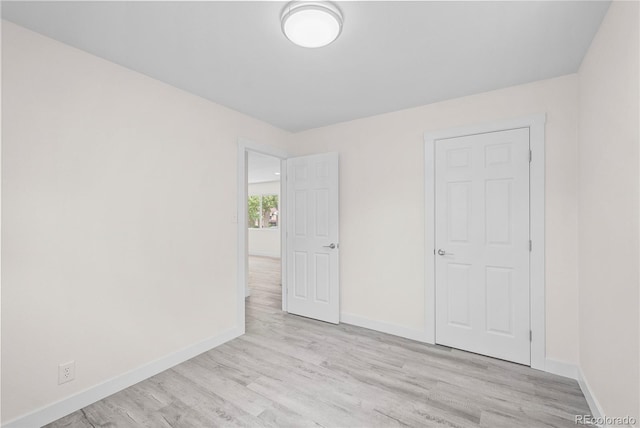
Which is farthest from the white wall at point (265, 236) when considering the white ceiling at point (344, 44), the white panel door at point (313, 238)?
the white ceiling at point (344, 44)

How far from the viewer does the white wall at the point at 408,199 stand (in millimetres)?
2342

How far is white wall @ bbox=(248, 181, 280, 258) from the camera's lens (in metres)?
9.28

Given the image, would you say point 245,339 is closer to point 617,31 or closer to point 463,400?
point 463,400

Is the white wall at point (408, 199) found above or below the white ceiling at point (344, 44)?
below

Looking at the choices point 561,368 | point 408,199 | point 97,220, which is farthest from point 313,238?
point 561,368

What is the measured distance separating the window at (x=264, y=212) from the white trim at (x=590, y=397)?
8102 millimetres

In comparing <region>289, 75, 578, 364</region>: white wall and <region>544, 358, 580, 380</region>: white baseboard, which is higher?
<region>289, 75, 578, 364</region>: white wall

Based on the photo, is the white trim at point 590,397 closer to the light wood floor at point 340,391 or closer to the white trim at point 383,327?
the light wood floor at point 340,391

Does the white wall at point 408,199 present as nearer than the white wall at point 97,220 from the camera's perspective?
No

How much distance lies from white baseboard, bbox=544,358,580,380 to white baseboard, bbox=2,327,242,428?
2937 millimetres

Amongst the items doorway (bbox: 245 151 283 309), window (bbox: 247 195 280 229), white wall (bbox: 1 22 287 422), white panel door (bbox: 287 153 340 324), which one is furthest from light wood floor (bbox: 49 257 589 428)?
window (bbox: 247 195 280 229)

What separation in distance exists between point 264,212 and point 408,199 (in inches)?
288

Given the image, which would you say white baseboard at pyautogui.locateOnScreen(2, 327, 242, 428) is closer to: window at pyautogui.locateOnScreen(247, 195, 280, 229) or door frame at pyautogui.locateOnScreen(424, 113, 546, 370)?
door frame at pyautogui.locateOnScreen(424, 113, 546, 370)

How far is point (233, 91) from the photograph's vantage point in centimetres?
268
